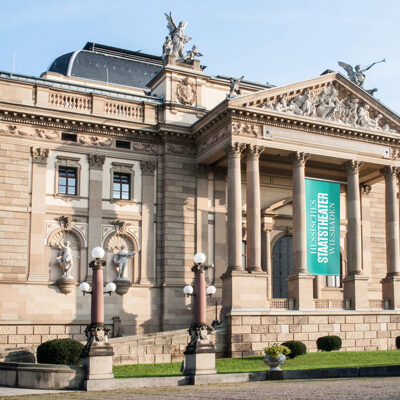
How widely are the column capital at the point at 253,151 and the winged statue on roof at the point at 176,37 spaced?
8922 millimetres

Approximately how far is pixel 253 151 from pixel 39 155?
12146mm

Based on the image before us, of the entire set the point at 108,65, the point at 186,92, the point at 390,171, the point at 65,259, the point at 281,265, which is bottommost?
the point at 65,259

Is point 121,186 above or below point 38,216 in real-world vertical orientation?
above

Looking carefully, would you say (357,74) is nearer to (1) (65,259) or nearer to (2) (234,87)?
(2) (234,87)

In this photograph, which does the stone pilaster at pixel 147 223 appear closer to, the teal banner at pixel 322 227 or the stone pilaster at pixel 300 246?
the stone pilaster at pixel 300 246

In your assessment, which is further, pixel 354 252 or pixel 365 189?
pixel 365 189

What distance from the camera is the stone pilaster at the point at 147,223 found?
40.9m

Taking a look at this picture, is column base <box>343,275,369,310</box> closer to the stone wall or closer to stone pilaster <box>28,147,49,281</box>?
the stone wall

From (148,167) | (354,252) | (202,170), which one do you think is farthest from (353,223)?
(148,167)

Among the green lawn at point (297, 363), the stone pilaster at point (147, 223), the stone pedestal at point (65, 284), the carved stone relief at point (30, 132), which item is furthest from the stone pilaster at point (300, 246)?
the carved stone relief at point (30, 132)

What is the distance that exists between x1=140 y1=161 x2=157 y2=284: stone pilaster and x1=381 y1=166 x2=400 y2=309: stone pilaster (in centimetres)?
1438

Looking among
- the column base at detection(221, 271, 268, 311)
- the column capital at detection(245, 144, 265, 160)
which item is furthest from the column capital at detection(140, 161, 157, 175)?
the column base at detection(221, 271, 268, 311)

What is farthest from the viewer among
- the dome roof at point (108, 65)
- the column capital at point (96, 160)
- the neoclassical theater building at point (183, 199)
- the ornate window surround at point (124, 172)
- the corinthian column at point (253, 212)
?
the dome roof at point (108, 65)

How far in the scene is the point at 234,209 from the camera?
3872 centimetres
